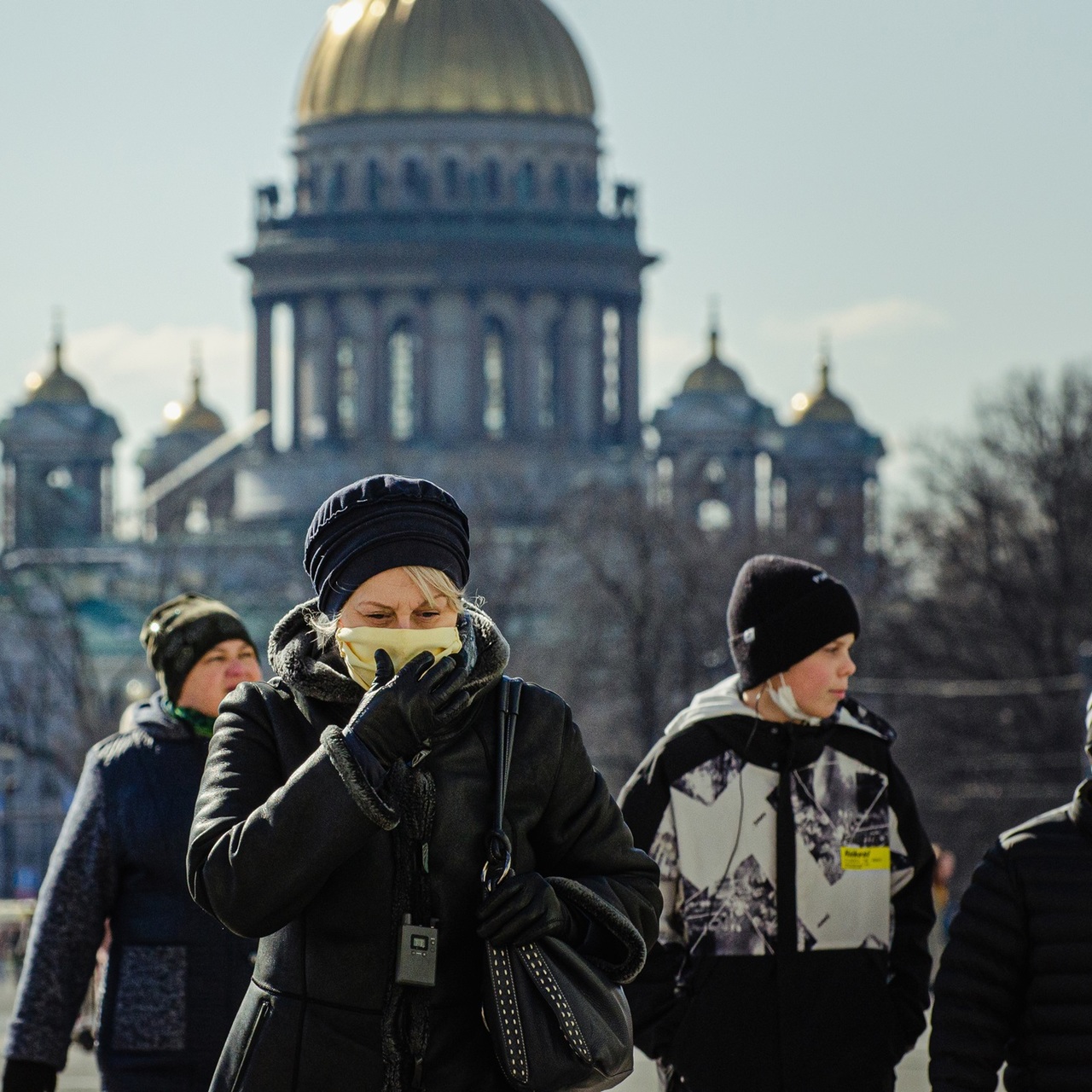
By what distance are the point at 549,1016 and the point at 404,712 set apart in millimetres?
491

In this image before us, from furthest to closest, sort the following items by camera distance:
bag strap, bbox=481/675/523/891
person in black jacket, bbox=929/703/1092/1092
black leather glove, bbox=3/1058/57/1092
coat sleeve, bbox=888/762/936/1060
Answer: coat sleeve, bbox=888/762/936/1060
black leather glove, bbox=3/1058/57/1092
person in black jacket, bbox=929/703/1092/1092
bag strap, bbox=481/675/523/891

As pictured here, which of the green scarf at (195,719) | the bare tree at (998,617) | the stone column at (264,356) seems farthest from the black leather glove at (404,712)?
the stone column at (264,356)

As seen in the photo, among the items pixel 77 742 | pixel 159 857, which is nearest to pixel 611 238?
pixel 77 742

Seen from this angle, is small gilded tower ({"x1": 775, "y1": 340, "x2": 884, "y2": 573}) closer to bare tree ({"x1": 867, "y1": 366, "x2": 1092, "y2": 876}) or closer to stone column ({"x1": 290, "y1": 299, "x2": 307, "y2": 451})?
stone column ({"x1": 290, "y1": 299, "x2": 307, "y2": 451})

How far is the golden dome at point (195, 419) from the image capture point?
86.6 meters

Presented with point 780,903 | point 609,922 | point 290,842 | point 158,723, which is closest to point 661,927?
point 780,903

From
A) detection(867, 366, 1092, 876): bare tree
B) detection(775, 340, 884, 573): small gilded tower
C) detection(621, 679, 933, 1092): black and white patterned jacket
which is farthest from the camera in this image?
detection(775, 340, 884, 573): small gilded tower

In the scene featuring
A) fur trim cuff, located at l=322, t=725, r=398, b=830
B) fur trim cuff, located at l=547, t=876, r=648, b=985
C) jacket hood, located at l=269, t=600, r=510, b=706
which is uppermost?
jacket hood, located at l=269, t=600, r=510, b=706

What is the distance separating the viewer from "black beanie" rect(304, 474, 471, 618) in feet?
19.5

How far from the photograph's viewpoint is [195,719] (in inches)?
328

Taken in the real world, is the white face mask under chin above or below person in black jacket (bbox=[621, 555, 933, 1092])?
above

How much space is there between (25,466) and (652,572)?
32.0 m

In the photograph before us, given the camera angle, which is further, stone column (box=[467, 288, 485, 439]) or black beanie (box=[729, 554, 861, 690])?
stone column (box=[467, 288, 485, 439])

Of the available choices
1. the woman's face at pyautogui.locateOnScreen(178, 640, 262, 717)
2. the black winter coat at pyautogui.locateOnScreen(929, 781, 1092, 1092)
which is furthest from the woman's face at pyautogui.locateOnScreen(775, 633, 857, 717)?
the woman's face at pyautogui.locateOnScreen(178, 640, 262, 717)
